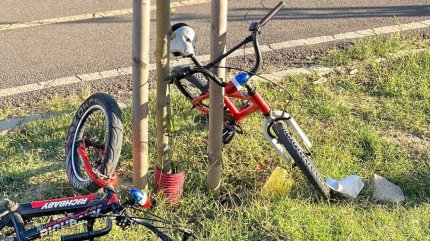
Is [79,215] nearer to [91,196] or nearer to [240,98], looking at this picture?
[91,196]

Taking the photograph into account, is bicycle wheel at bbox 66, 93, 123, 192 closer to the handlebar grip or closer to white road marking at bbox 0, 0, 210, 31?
the handlebar grip

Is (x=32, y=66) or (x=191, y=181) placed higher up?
(x=32, y=66)

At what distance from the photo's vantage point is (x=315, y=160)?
426 centimetres

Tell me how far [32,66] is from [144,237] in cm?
279

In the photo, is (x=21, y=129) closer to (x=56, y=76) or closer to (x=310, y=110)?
(x=56, y=76)

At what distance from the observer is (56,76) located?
5.59m

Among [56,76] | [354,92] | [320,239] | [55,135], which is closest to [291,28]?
[354,92]

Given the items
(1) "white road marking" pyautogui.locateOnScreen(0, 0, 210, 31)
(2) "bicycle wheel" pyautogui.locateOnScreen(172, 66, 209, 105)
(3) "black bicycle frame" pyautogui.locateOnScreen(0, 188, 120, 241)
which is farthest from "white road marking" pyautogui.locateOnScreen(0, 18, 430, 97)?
(3) "black bicycle frame" pyautogui.locateOnScreen(0, 188, 120, 241)

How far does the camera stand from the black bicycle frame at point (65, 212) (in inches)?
110

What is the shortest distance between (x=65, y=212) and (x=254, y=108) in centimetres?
147

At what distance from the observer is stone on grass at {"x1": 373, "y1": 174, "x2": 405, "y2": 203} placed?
3.97 m

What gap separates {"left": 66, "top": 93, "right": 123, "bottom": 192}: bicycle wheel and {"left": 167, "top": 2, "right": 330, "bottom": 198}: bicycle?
43 cm

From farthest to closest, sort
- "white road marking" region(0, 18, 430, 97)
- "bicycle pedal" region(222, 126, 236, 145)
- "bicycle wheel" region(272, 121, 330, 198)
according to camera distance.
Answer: "white road marking" region(0, 18, 430, 97)
"bicycle pedal" region(222, 126, 236, 145)
"bicycle wheel" region(272, 121, 330, 198)

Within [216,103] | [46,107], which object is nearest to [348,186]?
[216,103]
